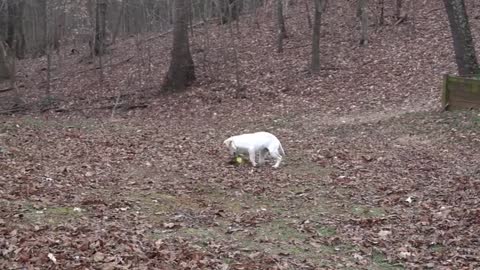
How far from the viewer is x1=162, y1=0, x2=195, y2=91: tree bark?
64.0 ft

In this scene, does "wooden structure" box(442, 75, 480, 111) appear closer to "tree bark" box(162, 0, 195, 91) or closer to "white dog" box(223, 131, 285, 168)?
"white dog" box(223, 131, 285, 168)

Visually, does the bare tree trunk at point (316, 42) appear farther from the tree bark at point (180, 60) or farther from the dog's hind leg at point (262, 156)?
the dog's hind leg at point (262, 156)

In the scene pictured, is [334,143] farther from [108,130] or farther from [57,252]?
[57,252]

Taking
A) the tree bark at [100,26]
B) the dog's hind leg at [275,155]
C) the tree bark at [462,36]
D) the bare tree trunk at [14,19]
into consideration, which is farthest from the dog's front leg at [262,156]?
the bare tree trunk at [14,19]

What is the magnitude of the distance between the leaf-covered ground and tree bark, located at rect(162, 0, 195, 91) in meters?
0.50

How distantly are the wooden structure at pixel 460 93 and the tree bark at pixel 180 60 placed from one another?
28.6 ft

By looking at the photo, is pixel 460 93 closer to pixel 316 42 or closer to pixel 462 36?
pixel 462 36

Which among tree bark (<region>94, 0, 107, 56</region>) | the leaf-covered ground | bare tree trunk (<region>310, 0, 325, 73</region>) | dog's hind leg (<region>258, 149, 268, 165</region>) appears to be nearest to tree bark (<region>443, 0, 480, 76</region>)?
the leaf-covered ground

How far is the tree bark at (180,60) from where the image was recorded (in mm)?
19500

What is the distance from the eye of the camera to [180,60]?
19656 millimetres

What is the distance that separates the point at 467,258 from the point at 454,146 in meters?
5.60

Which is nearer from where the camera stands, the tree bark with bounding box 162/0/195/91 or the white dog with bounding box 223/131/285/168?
the white dog with bounding box 223/131/285/168

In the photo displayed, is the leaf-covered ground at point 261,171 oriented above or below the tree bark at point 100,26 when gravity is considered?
below

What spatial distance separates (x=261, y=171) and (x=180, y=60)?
10.4 m
